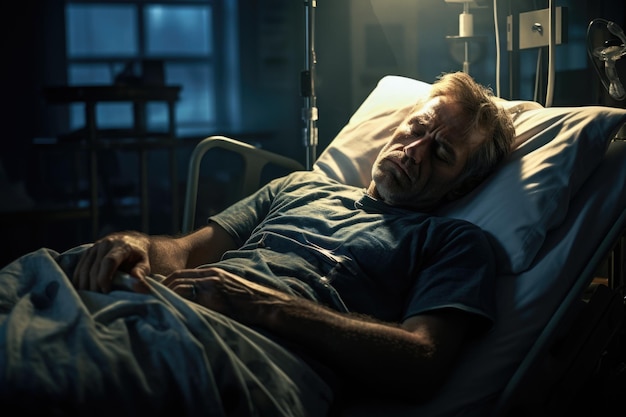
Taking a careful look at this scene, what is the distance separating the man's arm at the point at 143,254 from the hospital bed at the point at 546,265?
19.5 inches

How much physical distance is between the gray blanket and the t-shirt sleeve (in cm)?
27

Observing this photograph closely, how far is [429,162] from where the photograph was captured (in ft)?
5.66

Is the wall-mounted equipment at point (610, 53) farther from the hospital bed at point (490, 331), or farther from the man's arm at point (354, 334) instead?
the man's arm at point (354, 334)

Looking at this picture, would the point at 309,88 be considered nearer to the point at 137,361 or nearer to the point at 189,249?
the point at 189,249

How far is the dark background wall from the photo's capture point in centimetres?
255

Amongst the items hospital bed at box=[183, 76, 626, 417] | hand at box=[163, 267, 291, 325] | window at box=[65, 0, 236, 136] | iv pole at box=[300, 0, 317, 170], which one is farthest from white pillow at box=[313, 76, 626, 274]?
window at box=[65, 0, 236, 136]

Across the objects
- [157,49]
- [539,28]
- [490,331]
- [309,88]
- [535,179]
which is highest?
[157,49]

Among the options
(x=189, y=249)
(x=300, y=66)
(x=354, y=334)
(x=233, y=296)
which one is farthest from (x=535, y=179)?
(x=300, y=66)

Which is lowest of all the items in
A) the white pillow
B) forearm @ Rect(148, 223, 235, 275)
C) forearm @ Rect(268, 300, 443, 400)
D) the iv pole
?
forearm @ Rect(268, 300, 443, 400)

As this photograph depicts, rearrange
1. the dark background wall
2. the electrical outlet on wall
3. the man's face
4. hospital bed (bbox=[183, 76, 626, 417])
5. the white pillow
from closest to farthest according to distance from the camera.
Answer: hospital bed (bbox=[183, 76, 626, 417]) → the white pillow → the man's face → the electrical outlet on wall → the dark background wall

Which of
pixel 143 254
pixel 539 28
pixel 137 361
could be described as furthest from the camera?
pixel 539 28

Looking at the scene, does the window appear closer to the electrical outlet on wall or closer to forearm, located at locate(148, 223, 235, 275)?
the electrical outlet on wall

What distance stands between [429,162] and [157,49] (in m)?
→ 4.88

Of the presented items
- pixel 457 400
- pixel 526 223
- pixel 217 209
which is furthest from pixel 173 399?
pixel 217 209
